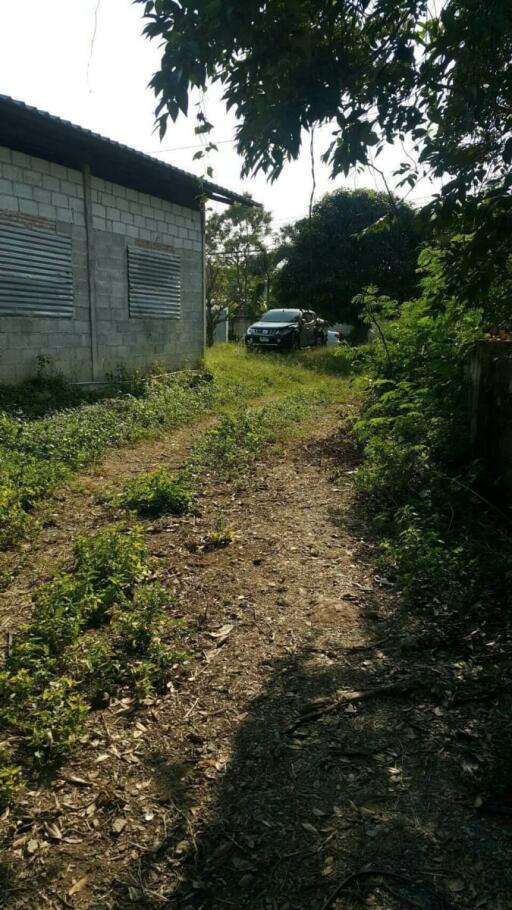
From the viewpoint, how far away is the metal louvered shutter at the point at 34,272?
335 inches

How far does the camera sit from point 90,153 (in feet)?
31.5

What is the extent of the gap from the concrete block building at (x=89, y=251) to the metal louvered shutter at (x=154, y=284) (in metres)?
0.02

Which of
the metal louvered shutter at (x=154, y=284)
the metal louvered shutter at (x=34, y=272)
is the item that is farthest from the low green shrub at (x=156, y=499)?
the metal louvered shutter at (x=154, y=284)

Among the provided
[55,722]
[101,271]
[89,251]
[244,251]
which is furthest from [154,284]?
[244,251]

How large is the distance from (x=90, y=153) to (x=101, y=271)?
180cm

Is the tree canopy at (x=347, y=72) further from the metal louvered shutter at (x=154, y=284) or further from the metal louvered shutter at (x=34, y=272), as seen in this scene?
the metal louvered shutter at (x=154, y=284)

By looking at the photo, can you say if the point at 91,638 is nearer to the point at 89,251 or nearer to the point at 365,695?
the point at 365,695

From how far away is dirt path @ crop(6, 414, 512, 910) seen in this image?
1.85 metres

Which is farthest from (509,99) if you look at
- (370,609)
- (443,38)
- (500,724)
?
(500,724)

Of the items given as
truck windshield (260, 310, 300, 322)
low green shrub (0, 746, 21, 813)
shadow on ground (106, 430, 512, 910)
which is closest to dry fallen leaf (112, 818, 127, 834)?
shadow on ground (106, 430, 512, 910)

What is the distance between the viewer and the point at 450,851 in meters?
1.90

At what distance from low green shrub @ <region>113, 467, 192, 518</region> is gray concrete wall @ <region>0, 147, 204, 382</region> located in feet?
14.1

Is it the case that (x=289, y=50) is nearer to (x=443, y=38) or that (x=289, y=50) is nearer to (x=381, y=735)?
(x=443, y=38)

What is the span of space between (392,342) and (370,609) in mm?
4595
